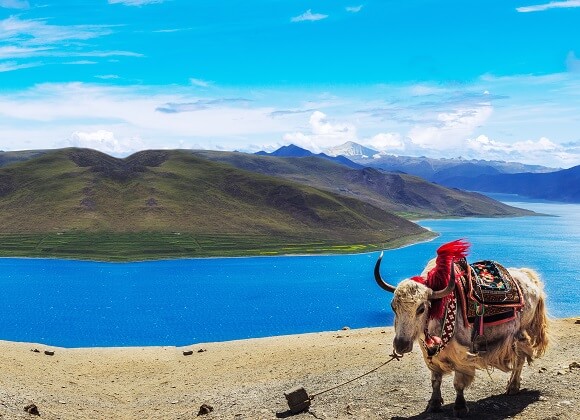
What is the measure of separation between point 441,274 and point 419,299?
2.62 ft

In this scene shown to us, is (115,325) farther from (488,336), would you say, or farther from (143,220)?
(143,220)

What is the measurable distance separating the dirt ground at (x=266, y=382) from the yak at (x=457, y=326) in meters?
0.80

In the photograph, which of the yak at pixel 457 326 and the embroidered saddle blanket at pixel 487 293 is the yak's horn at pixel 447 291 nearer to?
the yak at pixel 457 326

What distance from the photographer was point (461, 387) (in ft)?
30.9

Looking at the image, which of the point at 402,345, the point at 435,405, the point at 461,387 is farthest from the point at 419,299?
the point at 435,405

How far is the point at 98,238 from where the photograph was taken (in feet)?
495

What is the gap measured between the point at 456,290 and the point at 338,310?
217 ft

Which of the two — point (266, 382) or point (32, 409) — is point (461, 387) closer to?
point (266, 382)

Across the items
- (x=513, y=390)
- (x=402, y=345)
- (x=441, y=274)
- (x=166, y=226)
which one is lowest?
(x=166, y=226)

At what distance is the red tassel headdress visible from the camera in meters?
8.90

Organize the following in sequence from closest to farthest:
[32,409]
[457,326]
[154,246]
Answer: [457,326], [32,409], [154,246]

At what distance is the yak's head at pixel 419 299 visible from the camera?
27.7 ft

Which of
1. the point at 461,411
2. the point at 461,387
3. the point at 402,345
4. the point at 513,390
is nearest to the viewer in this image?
the point at 402,345

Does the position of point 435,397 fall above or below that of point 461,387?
below
